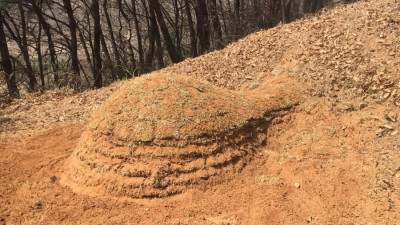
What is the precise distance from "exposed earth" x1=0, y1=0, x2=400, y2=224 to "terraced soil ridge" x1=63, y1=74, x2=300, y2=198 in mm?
13

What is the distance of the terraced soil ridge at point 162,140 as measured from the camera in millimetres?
3354

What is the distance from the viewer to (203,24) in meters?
10.2

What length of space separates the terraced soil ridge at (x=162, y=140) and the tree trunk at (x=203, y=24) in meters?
6.45

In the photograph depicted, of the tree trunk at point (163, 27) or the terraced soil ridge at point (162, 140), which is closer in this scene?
the terraced soil ridge at point (162, 140)

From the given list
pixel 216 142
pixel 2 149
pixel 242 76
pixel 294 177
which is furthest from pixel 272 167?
pixel 2 149

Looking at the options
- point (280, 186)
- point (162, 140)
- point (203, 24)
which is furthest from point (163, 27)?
point (280, 186)

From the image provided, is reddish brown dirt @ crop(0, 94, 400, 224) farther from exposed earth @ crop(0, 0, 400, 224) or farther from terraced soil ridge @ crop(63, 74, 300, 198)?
terraced soil ridge @ crop(63, 74, 300, 198)

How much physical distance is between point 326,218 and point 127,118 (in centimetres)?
246

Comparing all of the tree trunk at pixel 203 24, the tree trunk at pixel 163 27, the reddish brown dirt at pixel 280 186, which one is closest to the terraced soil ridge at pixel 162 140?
the reddish brown dirt at pixel 280 186

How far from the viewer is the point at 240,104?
13.6 feet

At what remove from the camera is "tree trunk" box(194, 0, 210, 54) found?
10.1m

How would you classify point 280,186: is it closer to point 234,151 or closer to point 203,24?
point 234,151

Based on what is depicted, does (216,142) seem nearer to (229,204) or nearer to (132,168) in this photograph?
(229,204)

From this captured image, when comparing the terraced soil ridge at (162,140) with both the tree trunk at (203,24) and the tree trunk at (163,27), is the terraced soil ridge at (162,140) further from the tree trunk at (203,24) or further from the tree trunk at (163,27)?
the tree trunk at (203,24)
